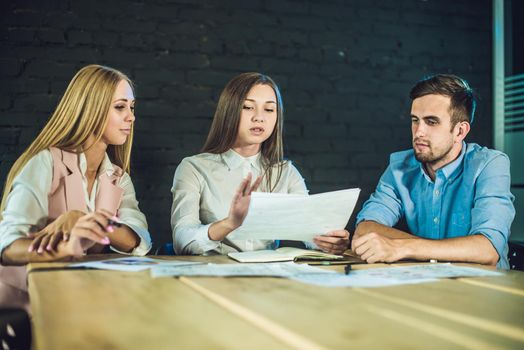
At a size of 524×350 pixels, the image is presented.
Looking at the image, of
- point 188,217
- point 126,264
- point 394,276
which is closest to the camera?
point 394,276

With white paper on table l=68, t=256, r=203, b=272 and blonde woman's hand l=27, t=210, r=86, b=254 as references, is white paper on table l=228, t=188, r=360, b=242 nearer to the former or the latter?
white paper on table l=68, t=256, r=203, b=272

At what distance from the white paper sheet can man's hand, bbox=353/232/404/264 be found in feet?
0.45

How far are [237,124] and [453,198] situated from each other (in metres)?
0.93

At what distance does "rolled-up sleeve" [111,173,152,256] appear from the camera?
1846mm

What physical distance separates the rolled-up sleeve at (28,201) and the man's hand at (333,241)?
0.87 m

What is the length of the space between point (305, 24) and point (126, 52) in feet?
3.57

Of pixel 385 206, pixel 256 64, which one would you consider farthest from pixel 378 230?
pixel 256 64

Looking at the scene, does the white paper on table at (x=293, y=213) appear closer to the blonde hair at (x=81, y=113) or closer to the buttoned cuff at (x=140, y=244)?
the buttoned cuff at (x=140, y=244)

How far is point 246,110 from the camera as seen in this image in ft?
7.43

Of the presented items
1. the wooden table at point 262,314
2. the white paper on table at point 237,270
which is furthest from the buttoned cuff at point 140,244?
the wooden table at point 262,314

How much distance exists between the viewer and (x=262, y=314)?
0.84 m

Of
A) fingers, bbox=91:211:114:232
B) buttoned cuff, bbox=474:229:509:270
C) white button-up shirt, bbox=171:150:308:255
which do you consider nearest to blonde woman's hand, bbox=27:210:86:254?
fingers, bbox=91:211:114:232

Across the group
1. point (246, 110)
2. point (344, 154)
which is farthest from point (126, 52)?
point (344, 154)

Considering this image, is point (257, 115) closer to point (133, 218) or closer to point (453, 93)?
point (133, 218)
